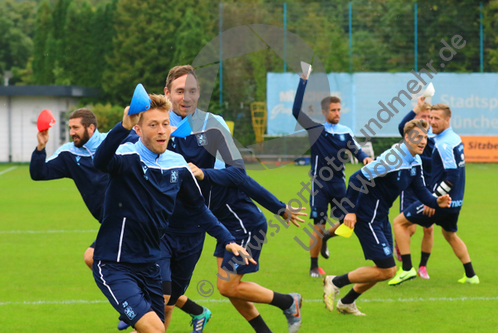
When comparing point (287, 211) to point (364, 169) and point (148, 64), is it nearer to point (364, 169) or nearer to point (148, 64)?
point (364, 169)

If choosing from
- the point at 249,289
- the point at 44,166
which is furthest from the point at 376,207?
the point at 44,166

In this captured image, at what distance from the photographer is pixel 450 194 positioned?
778 cm

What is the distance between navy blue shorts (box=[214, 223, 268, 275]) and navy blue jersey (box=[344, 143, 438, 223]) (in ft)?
4.31

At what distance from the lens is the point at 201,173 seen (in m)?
4.70

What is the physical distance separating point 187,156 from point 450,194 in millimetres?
4126

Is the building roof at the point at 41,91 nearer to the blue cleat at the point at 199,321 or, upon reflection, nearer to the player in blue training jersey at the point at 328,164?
the player in blue training jersey at the point at 328,164

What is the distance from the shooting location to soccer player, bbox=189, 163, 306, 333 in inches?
210

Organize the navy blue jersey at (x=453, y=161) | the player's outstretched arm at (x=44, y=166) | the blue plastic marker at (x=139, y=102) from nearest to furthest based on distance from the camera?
the blue plastic marker at (x=139, y=102) → the player's outstretched arm at (x=44, y=166) → the navy blue jersey at (x=453, y=161)

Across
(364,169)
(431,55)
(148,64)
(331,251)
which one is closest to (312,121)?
(364,169)

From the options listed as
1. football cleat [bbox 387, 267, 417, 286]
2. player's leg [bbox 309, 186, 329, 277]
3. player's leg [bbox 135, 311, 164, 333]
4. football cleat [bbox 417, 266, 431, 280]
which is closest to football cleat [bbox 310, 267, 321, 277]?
player's leg [bbox 309, 186, 329, 277]

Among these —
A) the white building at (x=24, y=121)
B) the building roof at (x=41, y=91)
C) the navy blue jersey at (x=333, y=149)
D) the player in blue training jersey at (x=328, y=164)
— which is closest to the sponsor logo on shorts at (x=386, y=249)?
the player in blue training jersey at (x=328, y=164)

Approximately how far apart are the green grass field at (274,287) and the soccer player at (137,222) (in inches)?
79.7

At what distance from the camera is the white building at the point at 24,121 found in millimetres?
32250

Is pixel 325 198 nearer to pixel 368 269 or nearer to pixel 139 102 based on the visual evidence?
pixel 368 269
